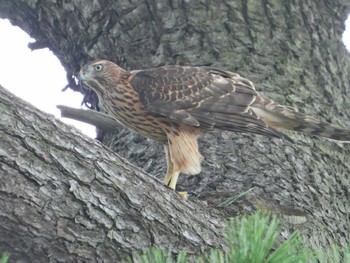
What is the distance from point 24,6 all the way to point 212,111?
167 centimetres

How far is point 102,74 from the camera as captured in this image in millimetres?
4406

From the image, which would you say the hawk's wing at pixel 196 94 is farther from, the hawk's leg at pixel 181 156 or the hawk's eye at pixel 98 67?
the hawk's eye at pixel 98 67

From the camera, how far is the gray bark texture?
2461 millimetres

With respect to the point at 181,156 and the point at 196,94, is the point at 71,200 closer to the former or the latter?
the point at 181,156

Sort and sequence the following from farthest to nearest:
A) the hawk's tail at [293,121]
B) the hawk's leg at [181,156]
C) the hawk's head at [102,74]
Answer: the hawk's head at [102,74], the hawk's tail at [293,121], the hawk's leg at [181,156]

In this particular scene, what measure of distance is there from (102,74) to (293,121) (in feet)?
4.15

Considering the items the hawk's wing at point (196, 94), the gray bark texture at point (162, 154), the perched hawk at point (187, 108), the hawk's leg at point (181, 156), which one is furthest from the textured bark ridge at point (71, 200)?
the hawk's wing at point (196, 94)

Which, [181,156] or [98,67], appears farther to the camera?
[98,67]

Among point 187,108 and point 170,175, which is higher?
point 187,108

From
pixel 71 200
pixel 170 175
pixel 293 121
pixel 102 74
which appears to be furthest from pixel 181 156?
pixel 71 200

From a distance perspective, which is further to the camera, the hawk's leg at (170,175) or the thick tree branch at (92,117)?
the thick tree branch at (92,117)

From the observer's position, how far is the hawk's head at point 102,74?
174 inches

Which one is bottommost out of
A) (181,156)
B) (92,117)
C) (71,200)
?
(181,156)

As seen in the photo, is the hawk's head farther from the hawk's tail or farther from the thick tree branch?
the hawk's tail
